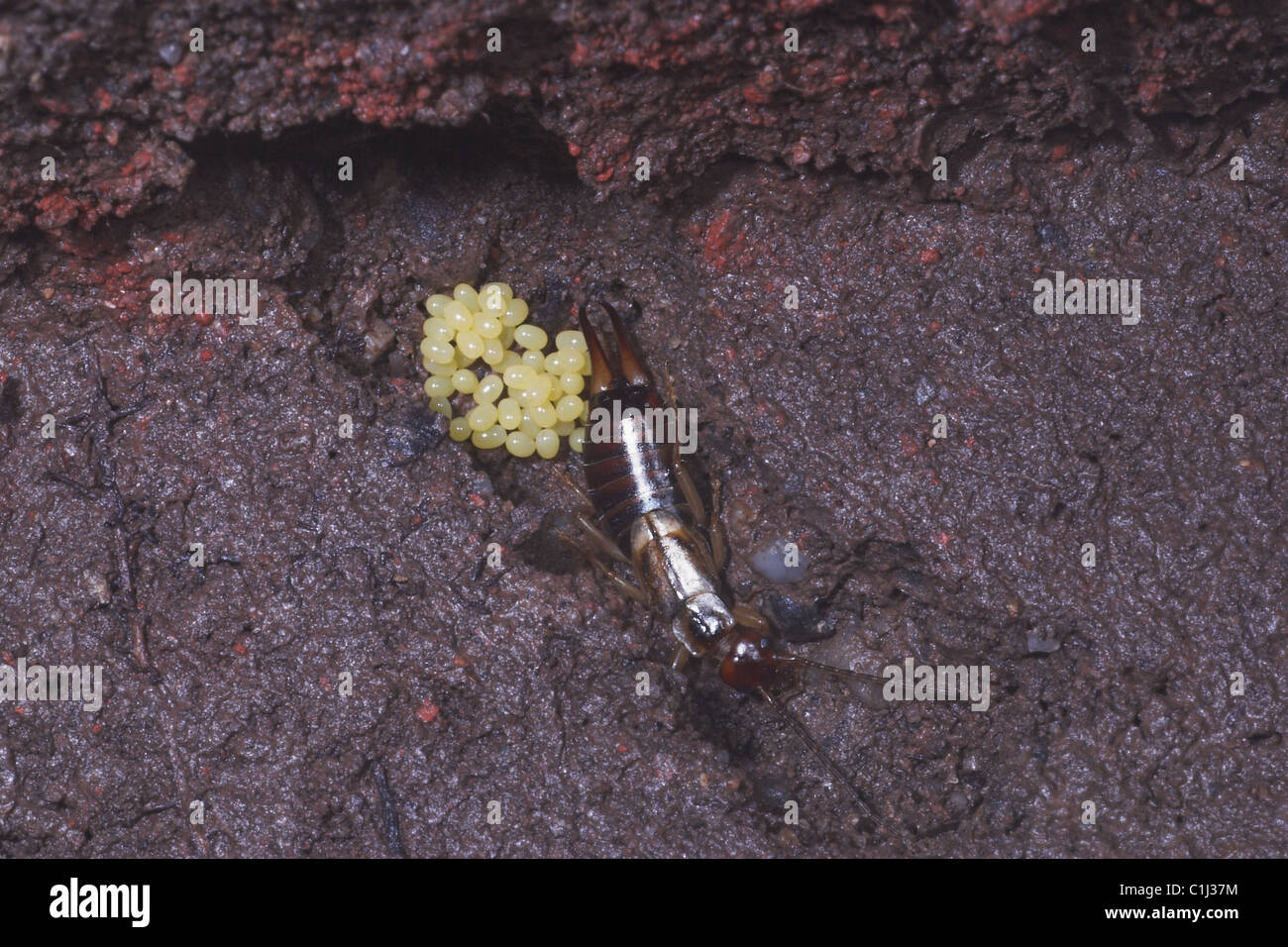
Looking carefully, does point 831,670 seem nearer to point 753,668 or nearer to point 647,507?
point 753,668

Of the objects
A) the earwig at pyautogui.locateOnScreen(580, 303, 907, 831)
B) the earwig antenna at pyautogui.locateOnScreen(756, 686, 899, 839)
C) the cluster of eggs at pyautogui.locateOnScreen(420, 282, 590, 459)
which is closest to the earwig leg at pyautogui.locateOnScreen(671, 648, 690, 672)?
the earwig at pyautogui.locateOnScreen(580, 303, 907, 831)

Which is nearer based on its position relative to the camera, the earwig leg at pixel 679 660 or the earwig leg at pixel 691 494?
the earwig leg at pixel 679 660

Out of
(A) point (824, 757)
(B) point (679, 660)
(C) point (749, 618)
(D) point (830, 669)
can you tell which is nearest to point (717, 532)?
(C) point (749, 618)

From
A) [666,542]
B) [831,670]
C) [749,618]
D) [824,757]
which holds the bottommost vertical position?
[824,757]

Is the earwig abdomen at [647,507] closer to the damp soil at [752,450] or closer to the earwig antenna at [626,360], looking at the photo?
the earwig antenna at [626,360]

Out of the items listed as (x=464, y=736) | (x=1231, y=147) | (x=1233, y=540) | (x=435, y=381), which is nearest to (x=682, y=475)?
(x=435, y=381)

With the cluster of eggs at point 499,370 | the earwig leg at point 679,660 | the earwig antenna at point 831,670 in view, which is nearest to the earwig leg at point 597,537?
the cluster of eggs at point 499,370

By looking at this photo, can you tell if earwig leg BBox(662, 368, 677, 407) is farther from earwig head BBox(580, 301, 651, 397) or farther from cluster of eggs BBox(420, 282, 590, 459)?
cluster of eggs BBox(420, 282, 590, 459)
